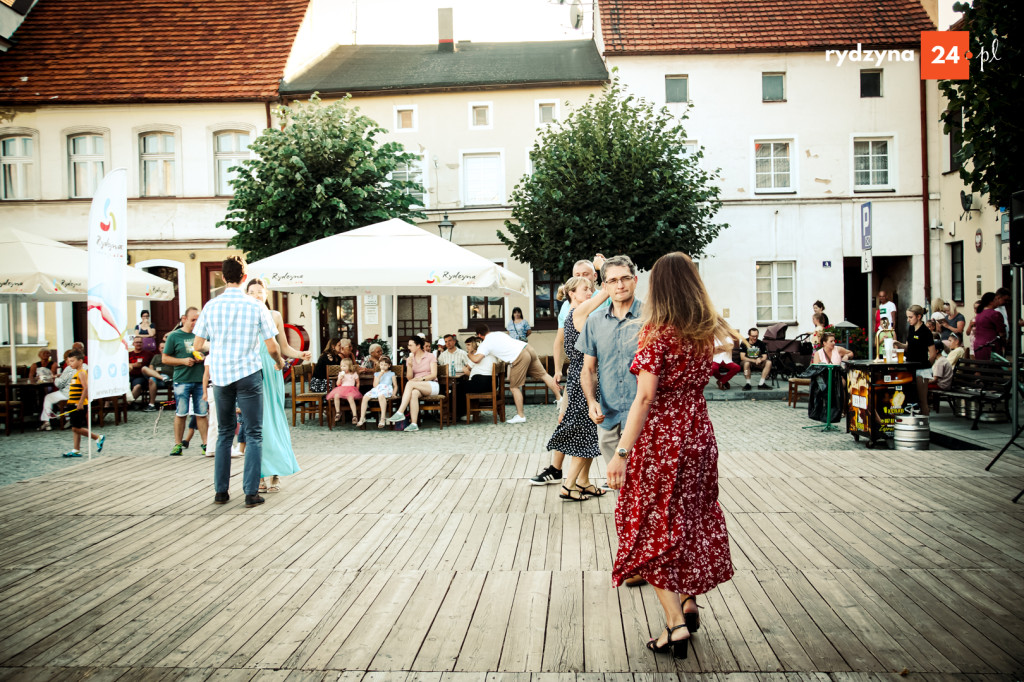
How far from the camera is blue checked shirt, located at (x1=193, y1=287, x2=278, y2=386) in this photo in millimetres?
6707

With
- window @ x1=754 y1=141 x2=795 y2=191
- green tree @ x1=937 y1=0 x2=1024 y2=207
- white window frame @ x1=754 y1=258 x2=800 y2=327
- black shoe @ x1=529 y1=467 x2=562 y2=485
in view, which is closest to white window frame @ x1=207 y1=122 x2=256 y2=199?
window @ x1=754 y1=141 x2=795 y2=191

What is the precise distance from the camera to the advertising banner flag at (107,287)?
884 centimetres

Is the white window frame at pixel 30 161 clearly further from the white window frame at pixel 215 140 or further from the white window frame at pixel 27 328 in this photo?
the white window frame at pixel 215 140

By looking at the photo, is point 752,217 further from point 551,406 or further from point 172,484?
point 172,484

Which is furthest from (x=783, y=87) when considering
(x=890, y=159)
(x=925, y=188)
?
(x=925, y=188)

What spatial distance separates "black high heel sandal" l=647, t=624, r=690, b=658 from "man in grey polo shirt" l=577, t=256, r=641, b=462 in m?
1.97

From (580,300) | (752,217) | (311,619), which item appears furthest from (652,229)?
(311,619)

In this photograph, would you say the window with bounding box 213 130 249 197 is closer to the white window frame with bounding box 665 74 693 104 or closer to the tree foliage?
the tree foliage

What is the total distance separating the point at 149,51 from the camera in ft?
88.2

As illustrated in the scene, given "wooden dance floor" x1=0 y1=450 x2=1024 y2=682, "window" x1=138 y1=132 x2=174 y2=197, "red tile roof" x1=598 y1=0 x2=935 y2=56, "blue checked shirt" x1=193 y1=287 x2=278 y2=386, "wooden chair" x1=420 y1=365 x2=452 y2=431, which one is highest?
"red tile roof" x1=598 y1=0 x2=935 y2=56

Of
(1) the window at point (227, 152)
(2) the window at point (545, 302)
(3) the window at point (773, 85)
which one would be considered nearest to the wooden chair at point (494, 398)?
(2) the window at point (545, 302)

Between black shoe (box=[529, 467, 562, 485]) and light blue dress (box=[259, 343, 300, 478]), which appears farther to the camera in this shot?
black shoe (box=[529, 467, 562, 485])

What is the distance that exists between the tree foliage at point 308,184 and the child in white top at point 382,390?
25.0ft

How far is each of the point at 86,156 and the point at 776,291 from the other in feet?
70.1
